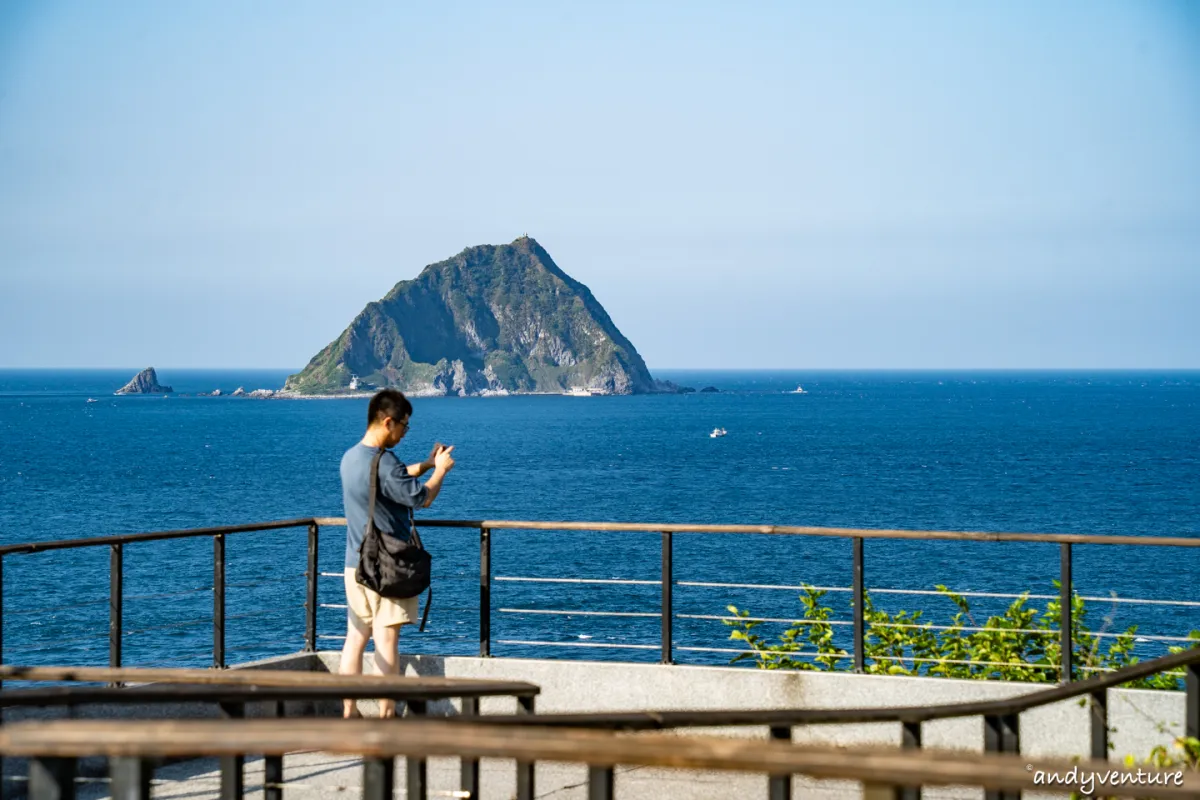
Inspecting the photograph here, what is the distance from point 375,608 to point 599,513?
58077mm

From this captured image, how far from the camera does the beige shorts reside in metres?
7.93

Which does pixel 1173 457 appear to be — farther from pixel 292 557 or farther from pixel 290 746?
pixel 290 746

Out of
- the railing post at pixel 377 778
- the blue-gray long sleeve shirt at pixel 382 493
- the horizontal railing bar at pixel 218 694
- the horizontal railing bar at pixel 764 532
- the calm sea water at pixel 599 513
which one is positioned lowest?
the calm sea water at pixel 599 513

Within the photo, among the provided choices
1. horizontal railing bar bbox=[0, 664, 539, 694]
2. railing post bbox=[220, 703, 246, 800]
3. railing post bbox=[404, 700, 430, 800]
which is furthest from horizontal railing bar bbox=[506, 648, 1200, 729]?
railing post bbox=[220, 703, 246, 800]

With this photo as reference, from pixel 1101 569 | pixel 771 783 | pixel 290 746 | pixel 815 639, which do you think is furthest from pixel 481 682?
pixel 1101 569

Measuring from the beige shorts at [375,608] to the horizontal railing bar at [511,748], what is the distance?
5315 millimetres

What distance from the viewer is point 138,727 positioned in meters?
2.57

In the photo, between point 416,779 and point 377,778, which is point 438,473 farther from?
point 377,778

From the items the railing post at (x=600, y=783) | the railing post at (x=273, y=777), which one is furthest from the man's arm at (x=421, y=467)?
the railing post at (x=600, y=783)

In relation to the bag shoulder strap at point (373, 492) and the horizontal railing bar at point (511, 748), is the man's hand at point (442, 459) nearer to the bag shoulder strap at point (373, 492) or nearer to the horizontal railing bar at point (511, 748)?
the bag shoulder strap at point (373, 492)

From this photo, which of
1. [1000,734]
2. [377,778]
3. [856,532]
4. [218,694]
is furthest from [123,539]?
[1000,734]

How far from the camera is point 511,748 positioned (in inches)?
99.0

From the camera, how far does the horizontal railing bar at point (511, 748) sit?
2412mm

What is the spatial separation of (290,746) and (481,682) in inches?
70.0
